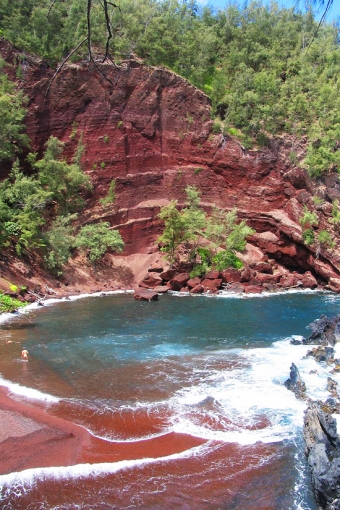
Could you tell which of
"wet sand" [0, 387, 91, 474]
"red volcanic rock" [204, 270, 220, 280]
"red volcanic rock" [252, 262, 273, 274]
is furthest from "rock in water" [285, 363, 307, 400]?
"red volcanic rock" [252, 262, 273, 274]

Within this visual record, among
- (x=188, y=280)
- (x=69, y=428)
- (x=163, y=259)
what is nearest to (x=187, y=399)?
(x=69, y=428)

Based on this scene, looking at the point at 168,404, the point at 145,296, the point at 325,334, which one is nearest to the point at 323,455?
the point at 168,404

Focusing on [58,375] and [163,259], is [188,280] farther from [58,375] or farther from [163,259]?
[58,375]

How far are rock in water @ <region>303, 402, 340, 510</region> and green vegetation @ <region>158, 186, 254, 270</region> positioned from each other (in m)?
28.8

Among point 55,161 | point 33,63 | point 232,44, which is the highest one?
point 232,44

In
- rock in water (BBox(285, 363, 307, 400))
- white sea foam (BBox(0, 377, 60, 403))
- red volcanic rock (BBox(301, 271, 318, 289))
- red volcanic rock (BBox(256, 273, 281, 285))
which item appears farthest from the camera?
red volcanic rock (BBox(301, 271, 318, 289))

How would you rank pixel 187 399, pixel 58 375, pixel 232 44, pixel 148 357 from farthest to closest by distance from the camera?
pixel 232 44, pixel 148 357, pixel 58 375, pixel 187 399

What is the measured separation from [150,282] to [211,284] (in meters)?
5.45

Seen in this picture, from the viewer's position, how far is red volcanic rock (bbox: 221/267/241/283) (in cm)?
3988

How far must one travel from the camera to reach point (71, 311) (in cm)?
2855

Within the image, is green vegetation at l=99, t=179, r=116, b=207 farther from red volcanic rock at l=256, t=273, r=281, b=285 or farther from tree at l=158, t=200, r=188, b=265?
red volcanic rock at l=256, t=273, r=281, b=285

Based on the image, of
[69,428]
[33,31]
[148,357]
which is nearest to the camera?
[69,428]

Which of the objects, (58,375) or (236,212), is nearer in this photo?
(58,375)

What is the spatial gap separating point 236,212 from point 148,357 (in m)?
29.9
